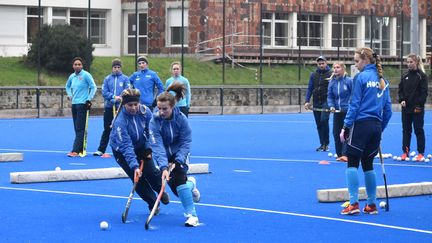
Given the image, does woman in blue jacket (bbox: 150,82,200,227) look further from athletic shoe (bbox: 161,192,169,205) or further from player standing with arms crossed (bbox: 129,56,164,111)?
player standing with arms crossed (bbox: 129,56,164,111)

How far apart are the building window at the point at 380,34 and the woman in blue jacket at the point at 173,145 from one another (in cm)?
5987

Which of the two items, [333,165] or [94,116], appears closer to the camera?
[333,165]

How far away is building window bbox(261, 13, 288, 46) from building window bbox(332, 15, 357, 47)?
3.98 m

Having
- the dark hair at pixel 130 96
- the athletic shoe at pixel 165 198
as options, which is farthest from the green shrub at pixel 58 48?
the dark hair at pixel 130 96

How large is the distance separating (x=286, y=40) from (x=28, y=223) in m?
56.3

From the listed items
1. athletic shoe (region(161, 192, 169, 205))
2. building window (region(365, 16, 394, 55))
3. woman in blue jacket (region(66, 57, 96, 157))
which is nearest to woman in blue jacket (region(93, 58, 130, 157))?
woman in blue jacket (region(66, 57, 96, 157))

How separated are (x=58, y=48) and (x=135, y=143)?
38683mm

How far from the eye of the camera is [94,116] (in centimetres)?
4272

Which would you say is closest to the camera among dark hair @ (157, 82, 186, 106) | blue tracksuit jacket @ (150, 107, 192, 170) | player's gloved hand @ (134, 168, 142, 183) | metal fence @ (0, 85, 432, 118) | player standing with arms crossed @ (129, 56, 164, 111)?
dark hair @ (157, 82, 186, 106)

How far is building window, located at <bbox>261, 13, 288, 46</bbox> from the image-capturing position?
6719 cm

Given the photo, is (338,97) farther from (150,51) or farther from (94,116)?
(150,51)

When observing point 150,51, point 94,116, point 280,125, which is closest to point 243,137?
point 280,125

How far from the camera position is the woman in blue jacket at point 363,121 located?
520 inches

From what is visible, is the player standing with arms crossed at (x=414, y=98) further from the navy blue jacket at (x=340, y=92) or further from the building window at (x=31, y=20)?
the building window at (x=31, y=20)
